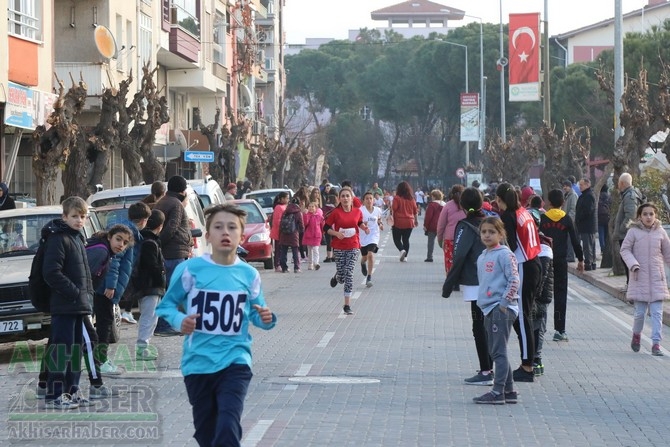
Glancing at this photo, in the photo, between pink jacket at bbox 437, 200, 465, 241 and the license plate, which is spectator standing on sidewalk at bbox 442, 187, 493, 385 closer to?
the license plate

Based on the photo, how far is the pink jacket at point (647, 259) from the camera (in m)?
14.4

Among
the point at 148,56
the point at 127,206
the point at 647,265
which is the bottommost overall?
the point at 647,265

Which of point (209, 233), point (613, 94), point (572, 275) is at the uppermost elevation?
point (613, 94)

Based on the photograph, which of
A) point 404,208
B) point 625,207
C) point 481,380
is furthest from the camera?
point 404,208

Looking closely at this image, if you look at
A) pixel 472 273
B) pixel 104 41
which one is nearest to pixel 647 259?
pixel 472 273

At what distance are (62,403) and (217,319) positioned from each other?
396cm

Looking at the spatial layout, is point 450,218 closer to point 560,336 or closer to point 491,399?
point 560,336

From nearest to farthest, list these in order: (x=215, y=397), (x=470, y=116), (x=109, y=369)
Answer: (x=215, y=397), (x=109, y=369), (x=470, y=116)

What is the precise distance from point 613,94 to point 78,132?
12994mm

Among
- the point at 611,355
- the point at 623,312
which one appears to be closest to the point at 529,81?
the point at 623,312

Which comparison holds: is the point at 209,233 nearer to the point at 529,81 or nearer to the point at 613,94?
the point at 613,94

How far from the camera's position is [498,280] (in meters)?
11.2

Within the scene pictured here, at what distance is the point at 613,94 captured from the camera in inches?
1304

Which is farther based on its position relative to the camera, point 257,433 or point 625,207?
point 625,207
